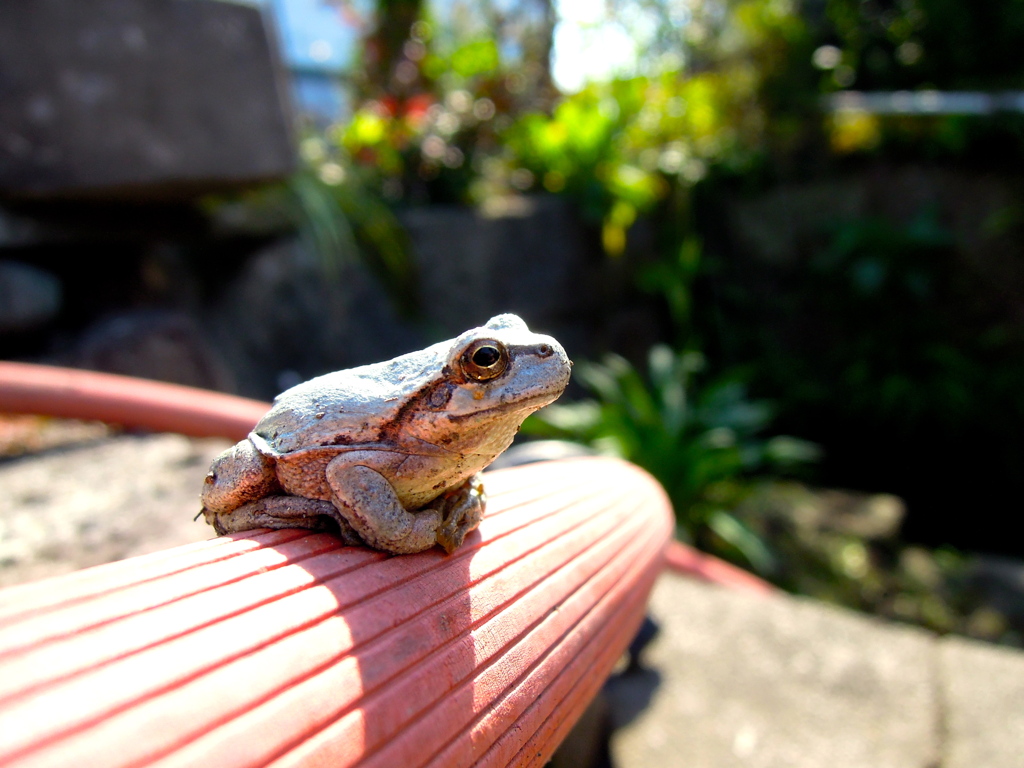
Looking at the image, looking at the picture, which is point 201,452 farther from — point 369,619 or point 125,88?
point 369,619

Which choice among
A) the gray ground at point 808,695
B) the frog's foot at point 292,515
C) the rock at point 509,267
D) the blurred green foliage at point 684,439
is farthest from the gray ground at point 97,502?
the rock at point 509,267

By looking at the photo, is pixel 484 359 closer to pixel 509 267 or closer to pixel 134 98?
pixel 134 98

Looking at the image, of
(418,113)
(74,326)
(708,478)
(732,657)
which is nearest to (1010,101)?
(708,478)

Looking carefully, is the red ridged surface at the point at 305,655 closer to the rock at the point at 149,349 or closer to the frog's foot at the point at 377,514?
the frog's foot at the point at 377,514

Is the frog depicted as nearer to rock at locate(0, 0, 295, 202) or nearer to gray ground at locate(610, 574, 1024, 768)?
gray ground at locate(610, 574, 1024, 768)

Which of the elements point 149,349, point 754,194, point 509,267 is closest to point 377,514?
point 149,349

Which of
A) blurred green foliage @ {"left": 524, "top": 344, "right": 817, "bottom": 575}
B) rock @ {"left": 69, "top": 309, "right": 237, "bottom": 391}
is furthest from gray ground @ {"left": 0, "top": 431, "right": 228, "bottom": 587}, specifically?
blurred green foliage @ {"left": 524, "top": 344, "right": 817, "bottom": 575}
